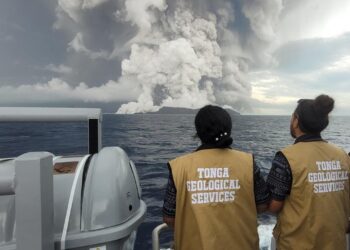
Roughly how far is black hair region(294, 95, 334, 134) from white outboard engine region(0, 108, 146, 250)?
1.00 m

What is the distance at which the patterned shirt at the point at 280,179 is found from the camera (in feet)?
5.48

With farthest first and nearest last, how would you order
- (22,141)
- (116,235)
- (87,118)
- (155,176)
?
1. (22,141)
2. (155,176)
3. (87,118)
4. (116,235)

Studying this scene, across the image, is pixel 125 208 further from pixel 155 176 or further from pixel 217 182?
pixel 155 176

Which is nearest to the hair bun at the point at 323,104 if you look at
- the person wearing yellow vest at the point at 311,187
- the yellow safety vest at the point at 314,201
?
the person wearing yellow vest at the point at 311,187

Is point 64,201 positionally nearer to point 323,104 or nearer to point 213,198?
point 213,198

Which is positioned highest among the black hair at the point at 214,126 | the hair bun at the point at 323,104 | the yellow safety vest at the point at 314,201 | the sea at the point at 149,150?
the hair bun at the point at 323,104

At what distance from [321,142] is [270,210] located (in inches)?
18.6

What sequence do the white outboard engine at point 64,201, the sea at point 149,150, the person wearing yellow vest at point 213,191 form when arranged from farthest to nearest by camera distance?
the sea at point 149,150, the person wearing yellow vest at point 213,191, the white outboard engine at point 64,201

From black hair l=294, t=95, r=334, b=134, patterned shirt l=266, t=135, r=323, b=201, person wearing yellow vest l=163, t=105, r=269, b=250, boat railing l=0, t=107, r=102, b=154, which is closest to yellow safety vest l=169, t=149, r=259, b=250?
person wearing yellow vest l=163, t=105, r=269, b=250

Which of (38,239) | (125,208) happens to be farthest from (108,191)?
(38,239)

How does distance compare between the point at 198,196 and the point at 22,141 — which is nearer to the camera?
the point at 198,196

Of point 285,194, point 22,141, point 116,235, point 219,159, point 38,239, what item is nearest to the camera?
point 38,239

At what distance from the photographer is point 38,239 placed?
1013 millimetres

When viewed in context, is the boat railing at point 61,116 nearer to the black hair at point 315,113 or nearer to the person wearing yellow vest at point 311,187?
the person wearing yellow vest at point 311,187
